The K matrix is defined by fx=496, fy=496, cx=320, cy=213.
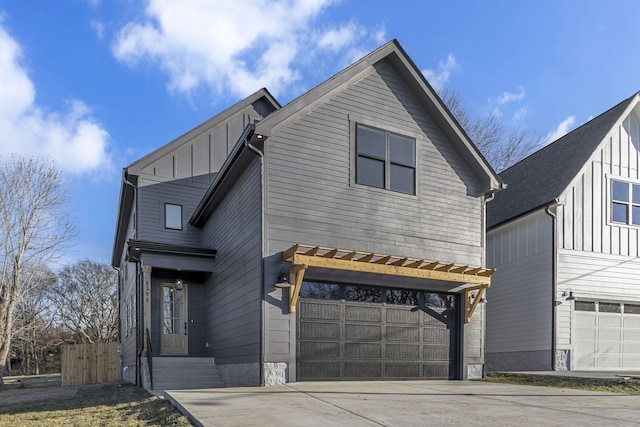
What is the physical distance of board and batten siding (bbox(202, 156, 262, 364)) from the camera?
941 cm

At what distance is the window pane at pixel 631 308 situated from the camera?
14.8m

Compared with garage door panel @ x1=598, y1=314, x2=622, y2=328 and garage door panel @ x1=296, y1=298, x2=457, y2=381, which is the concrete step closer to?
garage door panel @ x1=296, y1=298, x2=457, y2=381

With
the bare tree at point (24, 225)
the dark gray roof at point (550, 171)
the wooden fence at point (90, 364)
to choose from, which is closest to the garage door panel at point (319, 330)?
the dark gray roof at point (550, 171)

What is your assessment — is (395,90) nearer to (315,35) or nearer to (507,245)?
(315,35)

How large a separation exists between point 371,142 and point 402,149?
0.81 metres

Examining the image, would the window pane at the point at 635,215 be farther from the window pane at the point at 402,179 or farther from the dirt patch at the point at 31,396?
the dirt patch at the point at 31,396

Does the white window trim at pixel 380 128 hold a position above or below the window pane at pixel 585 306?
above

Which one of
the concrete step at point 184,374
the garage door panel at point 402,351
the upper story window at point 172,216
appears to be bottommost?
the concrete step at point 184,374

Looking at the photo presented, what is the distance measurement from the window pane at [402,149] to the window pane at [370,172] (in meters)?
0.40

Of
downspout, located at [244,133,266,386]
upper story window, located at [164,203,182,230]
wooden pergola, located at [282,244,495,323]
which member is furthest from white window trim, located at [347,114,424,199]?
upper story window, located at [164,203,182,230]

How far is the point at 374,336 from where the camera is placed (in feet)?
33.7

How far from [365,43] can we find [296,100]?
1430cm

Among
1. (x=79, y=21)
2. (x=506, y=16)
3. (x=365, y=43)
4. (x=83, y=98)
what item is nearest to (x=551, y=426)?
(x=506, y=16)

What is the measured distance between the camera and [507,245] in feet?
52.7
